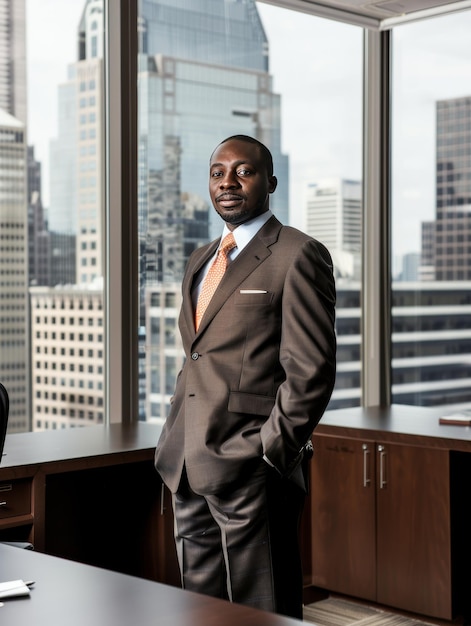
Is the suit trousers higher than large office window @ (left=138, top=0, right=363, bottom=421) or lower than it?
lower

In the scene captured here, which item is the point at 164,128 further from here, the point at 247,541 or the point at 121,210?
the point at 247,541

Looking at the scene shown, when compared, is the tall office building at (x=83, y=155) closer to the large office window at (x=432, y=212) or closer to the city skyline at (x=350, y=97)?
the city skyline at (x=350, y=97)

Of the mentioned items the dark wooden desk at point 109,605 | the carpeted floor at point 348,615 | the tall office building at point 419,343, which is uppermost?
the tall office building at point 419,343

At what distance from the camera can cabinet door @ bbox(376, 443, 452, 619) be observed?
4016 millimetres

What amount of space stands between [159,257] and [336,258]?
53.6 inches

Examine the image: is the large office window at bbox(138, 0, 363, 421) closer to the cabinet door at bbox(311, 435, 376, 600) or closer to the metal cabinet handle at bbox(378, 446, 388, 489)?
the cabinet door at bbox(311, 435, 376, 600)

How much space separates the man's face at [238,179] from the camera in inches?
104

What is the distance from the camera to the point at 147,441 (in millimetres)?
3814

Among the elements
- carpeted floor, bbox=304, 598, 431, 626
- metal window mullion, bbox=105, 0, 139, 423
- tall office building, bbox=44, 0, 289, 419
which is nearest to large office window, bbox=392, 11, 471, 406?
tall office building, bbox=44, 0, 289, 419

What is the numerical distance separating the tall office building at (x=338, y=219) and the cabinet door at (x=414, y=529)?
170cm

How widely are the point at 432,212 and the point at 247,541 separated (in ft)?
11.3

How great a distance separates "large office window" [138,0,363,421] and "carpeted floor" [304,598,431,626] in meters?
1.19

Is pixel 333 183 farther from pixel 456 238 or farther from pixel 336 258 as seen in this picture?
pixel 456 238

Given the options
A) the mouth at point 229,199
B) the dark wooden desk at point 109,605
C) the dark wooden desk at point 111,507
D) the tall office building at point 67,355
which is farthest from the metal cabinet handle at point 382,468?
the dark wooden desk at point 109,605
